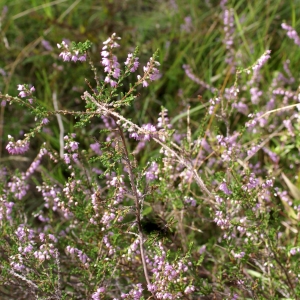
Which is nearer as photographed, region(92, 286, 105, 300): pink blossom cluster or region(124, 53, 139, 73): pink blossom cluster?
region(124, 53, 139, 73): pink blossom cluster

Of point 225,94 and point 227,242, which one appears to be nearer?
point 227,242

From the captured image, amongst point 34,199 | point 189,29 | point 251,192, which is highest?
point 189,29

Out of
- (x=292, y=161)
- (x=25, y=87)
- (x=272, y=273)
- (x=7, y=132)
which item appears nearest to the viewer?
(x=25, y=87)

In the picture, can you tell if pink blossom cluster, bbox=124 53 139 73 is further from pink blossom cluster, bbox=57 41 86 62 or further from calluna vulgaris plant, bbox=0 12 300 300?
pink blossom cluster, bbox=57 41 86 62

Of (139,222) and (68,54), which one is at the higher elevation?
(68,54)

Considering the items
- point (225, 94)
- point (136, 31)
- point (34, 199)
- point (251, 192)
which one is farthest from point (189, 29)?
point (251, 192)

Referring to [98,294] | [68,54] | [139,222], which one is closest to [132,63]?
[68,54]

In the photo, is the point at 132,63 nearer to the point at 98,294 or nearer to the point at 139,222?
the point at 139,222

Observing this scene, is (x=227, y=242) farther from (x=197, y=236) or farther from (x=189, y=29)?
(x=189, y=29)

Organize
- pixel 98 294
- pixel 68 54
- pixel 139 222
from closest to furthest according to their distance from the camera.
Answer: pixel 68 54 → pixel 139 222 → pixel 98 294

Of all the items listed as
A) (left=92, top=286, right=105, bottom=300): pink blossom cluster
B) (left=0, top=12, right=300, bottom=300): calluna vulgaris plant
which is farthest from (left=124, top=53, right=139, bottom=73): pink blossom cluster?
(left=92, top=286, right=105, bottom=300): pink blossom cluster

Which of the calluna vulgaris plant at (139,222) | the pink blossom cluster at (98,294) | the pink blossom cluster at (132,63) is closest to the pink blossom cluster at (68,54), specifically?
the calluna vulgaris plant at (139,222)
